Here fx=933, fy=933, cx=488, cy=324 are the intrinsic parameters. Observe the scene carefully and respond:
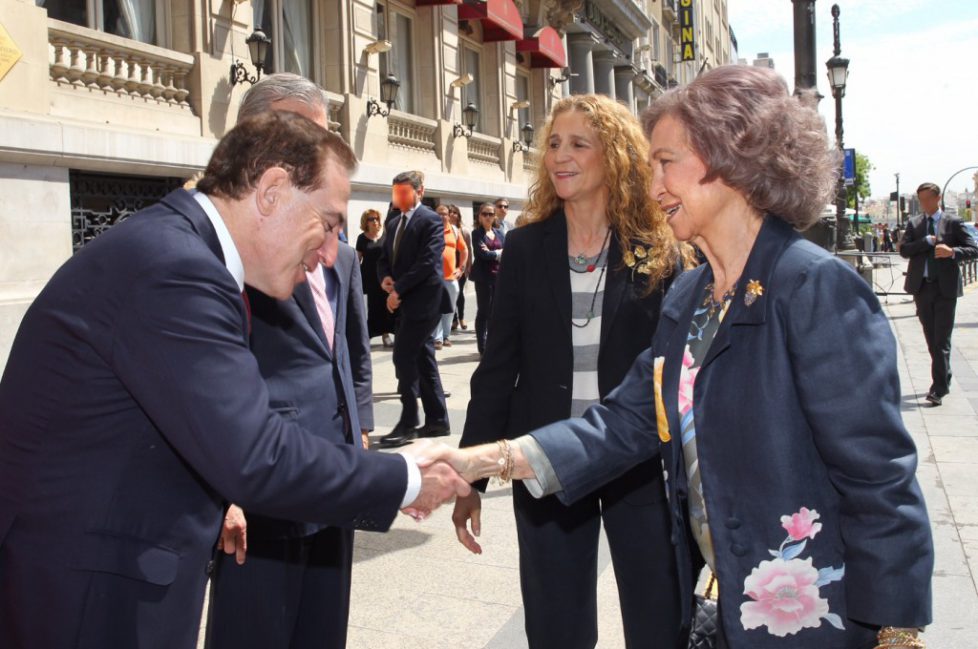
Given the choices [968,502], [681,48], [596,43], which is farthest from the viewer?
[681,48]

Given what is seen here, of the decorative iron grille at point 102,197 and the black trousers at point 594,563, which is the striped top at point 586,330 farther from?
the decorative iron grille at point 102,197

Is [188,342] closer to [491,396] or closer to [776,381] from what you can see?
[776,381]

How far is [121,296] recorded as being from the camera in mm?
1744

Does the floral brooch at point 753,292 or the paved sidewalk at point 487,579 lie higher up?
the floral brooch at point 753,292

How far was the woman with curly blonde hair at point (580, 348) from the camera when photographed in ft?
Answer: 9.75

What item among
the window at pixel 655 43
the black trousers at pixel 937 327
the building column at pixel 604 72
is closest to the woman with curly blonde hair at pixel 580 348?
the black trousers at pixel 937 327

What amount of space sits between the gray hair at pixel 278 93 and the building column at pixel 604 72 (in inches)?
1147

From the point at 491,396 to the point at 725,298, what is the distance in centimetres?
113

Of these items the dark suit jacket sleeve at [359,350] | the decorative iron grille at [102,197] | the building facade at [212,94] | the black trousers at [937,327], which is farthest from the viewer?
the decorative iron grille at [102,197]

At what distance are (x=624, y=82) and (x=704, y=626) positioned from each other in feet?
111

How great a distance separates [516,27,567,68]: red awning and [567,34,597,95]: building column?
3.16 metres

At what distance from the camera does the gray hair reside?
3.45 m

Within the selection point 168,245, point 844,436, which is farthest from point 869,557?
point 168,245

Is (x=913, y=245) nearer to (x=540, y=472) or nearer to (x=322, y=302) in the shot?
(x=322, y=302)
